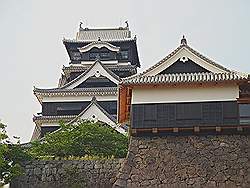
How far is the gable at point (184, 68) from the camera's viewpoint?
1747 cm

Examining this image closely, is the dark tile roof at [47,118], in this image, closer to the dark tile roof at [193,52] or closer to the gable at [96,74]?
the gable at [96,74]

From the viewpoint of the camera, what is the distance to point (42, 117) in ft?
101

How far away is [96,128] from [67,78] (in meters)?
16.1

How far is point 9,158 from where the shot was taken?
17094 millimetres

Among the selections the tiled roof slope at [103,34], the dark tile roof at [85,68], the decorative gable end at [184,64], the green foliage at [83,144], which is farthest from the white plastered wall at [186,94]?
the tiled roof slope at [103,34]

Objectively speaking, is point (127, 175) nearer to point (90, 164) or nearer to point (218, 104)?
point (90, 164)

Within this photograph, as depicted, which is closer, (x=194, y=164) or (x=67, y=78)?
(x=194, y=164)

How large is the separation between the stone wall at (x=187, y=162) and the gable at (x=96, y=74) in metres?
16.4

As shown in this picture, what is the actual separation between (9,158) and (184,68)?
6370mm

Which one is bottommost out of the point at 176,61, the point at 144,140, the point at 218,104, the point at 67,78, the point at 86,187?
the point at 86,187

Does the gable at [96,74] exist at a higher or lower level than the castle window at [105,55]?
lower

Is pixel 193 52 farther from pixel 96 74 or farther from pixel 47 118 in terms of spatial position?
pixel 96 74

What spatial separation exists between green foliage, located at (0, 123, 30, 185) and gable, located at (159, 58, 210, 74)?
5318 millimetres

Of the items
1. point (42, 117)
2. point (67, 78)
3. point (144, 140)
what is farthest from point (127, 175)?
point (67, 78)
